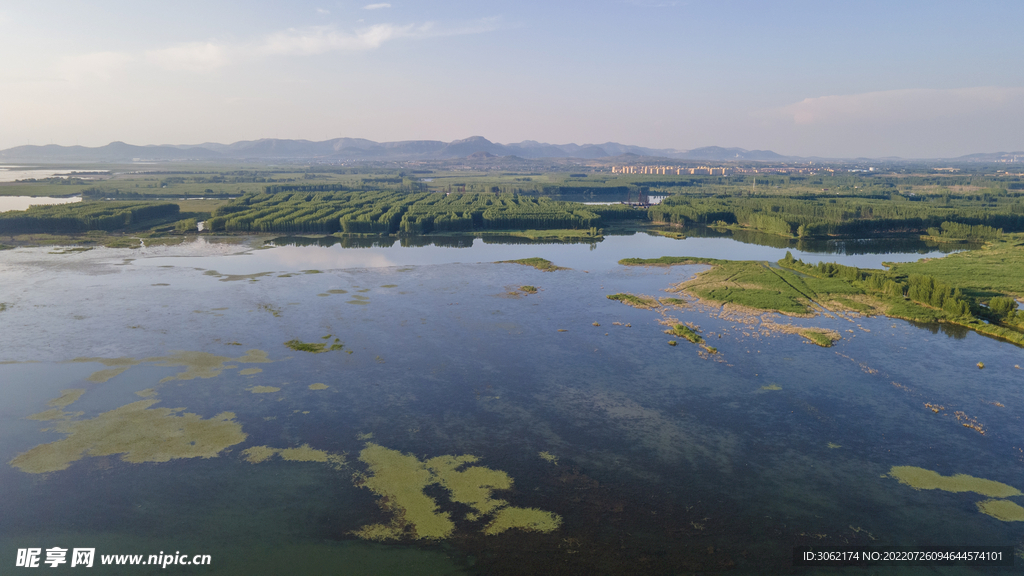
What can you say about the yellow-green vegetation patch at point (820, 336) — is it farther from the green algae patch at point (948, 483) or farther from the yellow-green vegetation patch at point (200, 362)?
the yellow-green vegetation patch at point (200, 362)

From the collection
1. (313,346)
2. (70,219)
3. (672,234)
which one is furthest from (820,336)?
(70,219)

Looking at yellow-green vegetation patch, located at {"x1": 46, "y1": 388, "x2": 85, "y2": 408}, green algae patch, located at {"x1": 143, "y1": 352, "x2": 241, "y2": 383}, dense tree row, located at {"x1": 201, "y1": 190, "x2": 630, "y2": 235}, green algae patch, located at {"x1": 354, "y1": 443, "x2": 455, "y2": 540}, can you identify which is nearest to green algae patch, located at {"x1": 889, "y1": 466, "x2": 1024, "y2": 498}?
green algae patch, located at {"x1": 354, "y1": 443, "x2": 455, "y2": 540}

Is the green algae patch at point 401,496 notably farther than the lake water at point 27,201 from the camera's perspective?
No

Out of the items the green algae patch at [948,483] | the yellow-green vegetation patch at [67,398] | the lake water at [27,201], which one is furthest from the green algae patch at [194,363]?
the lake water at [27,201]

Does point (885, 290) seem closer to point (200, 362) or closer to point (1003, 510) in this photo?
point (1003, 510)

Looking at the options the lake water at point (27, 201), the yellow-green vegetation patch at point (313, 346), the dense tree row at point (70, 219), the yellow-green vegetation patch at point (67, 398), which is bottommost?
the yellow-green vegetation patch at point (67, 398)

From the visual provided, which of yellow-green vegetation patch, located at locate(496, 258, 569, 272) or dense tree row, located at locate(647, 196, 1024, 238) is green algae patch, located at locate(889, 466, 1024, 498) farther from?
dense tree row, located at locate(647, 196, 1024, 238)

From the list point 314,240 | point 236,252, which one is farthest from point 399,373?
point 314,240
